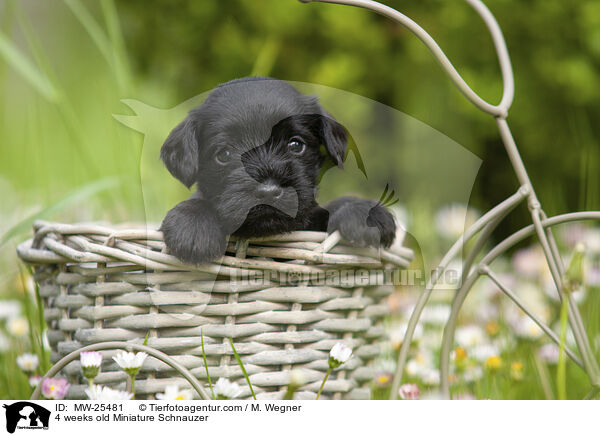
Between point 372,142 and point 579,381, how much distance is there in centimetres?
108

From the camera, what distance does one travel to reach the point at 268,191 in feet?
4.03

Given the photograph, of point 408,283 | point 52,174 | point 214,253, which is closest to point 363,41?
point 408,283

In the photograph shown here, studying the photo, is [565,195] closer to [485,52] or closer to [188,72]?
[485,52]

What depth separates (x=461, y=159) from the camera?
4.40 feet

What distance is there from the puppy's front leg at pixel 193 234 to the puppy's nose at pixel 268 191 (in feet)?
0.41

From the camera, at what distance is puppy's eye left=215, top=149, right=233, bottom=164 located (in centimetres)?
128

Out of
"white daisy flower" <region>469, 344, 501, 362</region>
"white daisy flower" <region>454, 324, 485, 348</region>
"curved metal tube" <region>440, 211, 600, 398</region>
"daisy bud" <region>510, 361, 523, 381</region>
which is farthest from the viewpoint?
"white daisy flower" <region>454, 324, 485, 348</region>

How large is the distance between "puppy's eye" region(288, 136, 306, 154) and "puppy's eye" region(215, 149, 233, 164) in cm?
14

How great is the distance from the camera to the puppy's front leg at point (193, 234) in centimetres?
120

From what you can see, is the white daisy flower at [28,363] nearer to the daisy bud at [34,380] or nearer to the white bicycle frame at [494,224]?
the daisy bud at [34,380]

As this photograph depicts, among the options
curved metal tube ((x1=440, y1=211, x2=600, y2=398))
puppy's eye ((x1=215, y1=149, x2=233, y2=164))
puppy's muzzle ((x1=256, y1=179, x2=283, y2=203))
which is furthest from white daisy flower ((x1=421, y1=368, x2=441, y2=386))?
puppy's eye ((x1=215, y1=149, x2=233, y2=164))
